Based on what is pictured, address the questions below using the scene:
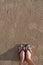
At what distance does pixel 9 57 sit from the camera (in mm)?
2635

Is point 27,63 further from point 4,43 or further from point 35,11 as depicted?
point 35,11

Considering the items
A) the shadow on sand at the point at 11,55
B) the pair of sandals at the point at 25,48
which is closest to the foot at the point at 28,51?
the pair of sandals at the point at 25,48

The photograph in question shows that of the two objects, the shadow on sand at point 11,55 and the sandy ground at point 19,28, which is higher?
the sandy ground at point 19,28

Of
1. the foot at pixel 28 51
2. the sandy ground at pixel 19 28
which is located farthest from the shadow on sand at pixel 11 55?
the foot at pixel 28 51

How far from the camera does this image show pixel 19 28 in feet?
8.95

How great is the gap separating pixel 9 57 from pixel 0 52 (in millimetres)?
102

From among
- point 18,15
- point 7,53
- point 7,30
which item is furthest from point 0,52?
point 18,15

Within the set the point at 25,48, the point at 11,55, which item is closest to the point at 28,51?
the point at 25,48

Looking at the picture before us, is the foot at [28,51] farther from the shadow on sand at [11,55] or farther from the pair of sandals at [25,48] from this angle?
the shadow on sand at [11,55]

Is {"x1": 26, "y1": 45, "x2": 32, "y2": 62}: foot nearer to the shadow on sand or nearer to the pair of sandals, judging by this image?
the pair of sandals

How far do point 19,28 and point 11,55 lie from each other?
292 millimetres

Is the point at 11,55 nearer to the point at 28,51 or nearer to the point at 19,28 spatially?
the point at 28,51

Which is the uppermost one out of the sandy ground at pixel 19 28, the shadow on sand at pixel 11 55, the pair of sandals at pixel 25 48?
the sandy ground at pixel 19 28

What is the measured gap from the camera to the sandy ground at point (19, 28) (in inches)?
104
